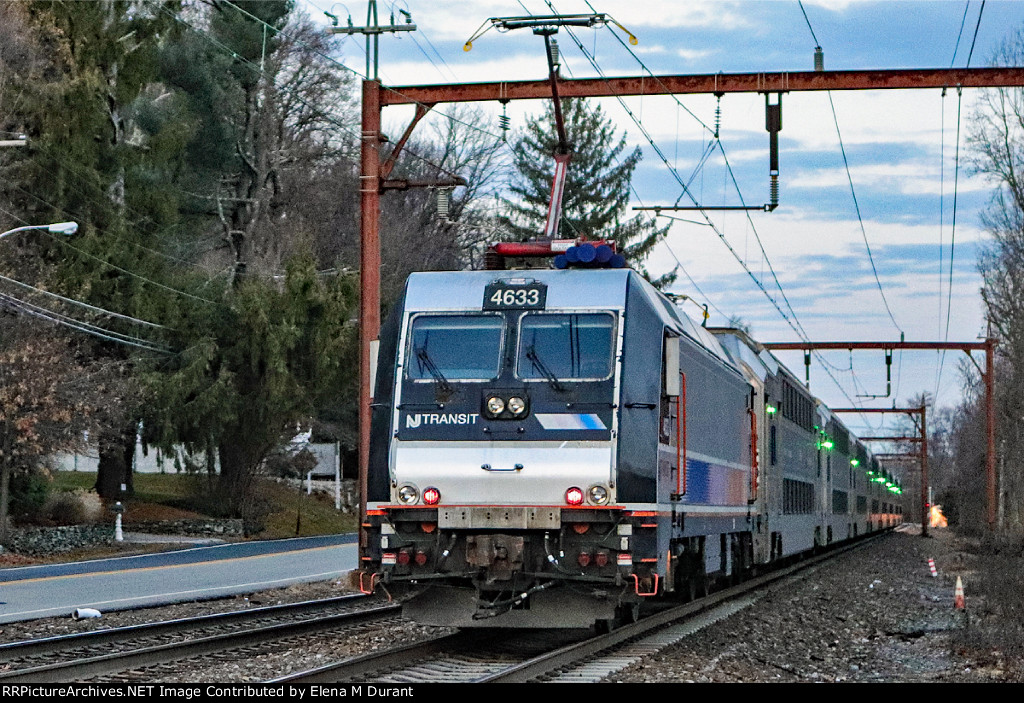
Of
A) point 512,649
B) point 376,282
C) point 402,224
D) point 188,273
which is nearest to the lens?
point 512,649

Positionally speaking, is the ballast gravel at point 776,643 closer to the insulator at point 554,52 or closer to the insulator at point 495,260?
the insulator at point 495,260

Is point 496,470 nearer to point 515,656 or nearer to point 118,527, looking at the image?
point 515,656

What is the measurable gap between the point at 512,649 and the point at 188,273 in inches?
1153

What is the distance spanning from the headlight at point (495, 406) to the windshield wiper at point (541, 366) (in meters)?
0.49

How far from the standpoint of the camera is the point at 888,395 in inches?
1997

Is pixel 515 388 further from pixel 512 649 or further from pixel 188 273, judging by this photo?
pixel 188 273

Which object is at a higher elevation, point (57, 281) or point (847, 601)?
point (57, 281)

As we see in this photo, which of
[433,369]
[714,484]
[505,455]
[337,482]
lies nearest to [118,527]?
[337,482]

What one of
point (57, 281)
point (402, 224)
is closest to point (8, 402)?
point (57, 281)

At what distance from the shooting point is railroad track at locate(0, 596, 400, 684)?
12023 mm

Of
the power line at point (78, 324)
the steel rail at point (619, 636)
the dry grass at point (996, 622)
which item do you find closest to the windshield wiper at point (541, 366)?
the steel rail at point (619, 636)

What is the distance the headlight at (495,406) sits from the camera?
1339cm

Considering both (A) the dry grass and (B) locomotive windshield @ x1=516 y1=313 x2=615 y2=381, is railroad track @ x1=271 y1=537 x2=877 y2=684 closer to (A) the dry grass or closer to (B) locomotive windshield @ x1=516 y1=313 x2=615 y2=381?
(B) locomotive windshield @ x1=516 y1=313 x2=615 y2=381

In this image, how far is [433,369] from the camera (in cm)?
1381
